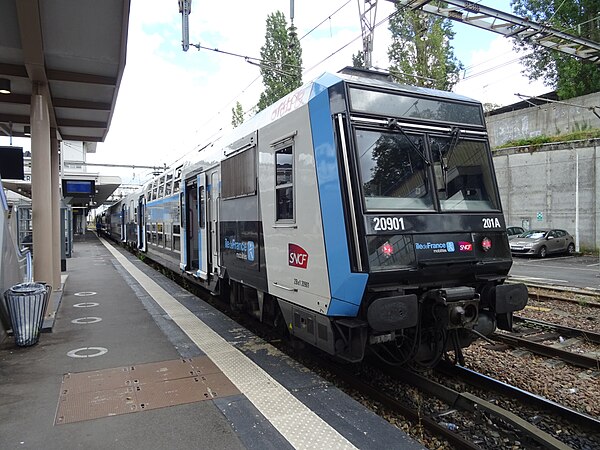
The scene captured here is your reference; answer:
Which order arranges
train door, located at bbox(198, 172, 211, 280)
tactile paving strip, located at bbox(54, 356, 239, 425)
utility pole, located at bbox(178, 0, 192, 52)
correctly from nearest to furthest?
tactile paving strip, located at bbox(54, 356, 239, 425) < train door, located at bbox(198, 172, 211, 280) < utility pole, located at bbox(178, 0, 192, 52)

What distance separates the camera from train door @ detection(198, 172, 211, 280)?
9.03 metres

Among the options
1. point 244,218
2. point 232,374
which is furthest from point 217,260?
point 232,374

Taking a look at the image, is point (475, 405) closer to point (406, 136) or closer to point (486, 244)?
point (486, 244)

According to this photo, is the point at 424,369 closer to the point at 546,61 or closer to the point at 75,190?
the point at 75,190

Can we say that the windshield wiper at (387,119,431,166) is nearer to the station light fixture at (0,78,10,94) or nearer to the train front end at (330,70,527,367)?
the train front end at (330,70,527,367)

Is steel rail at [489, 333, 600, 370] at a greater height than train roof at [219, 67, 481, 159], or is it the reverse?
train roof at [219, 67, 481, 159]

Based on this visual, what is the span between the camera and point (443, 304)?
182 inches

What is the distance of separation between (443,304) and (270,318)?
2739 millimetres

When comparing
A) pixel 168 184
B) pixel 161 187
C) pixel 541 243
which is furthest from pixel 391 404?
pixel 541 243

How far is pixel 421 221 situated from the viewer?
4742 mm

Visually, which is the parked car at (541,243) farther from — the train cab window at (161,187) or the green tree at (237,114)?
the green tree at (237,114)

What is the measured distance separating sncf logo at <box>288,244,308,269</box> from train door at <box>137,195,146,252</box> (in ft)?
46.5

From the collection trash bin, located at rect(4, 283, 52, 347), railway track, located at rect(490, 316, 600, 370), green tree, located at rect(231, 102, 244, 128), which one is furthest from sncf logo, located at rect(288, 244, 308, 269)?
green tree, located at rect(231, 102, 244, 128)

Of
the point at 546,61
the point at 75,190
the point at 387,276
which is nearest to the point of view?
the point at 387,276
